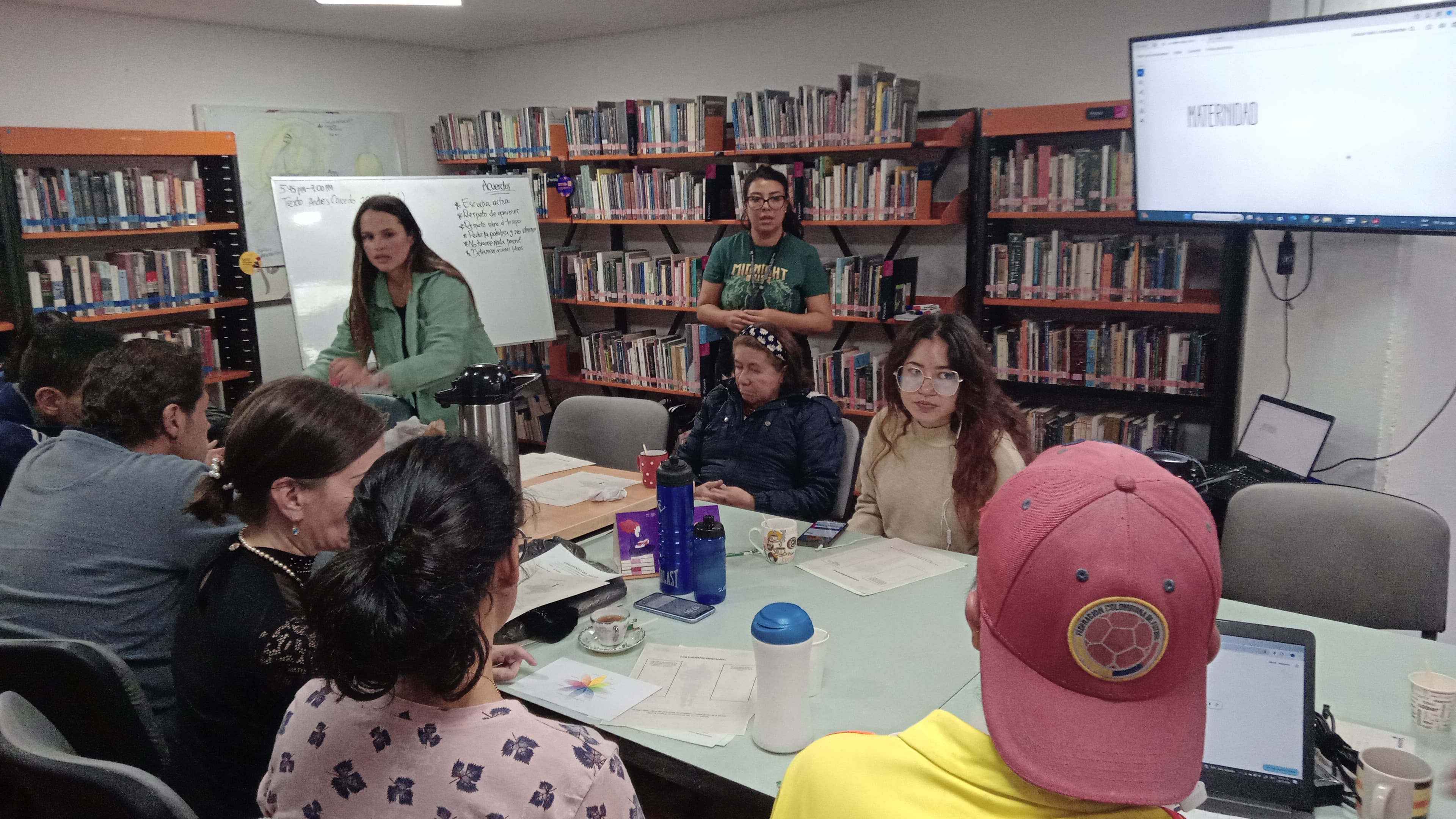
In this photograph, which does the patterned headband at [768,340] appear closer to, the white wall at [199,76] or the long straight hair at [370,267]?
the long straight hair at [370,267]

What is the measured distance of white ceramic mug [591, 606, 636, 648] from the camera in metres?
1.67

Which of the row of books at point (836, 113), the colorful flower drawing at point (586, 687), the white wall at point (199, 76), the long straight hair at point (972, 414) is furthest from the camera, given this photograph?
the white wall at point (199, 76)

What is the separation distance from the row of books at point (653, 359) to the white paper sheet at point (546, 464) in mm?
1783

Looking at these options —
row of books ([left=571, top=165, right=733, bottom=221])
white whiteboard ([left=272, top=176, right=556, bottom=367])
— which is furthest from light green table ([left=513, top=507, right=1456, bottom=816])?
row of books ([left=571, top=165, right=733, bottom=221])

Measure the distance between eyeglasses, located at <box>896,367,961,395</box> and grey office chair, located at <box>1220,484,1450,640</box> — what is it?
71 centimetres

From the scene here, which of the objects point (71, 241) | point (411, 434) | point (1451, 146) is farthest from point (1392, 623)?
point (71, 241)

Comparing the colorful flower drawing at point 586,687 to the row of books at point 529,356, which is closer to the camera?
the colorful flower drawing at point 586,687

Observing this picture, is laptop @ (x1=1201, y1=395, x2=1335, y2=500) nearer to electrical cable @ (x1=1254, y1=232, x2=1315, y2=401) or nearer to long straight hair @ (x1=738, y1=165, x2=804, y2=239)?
electrical cable @ (x1=1254, y1=232, x2=1315, y2=401)

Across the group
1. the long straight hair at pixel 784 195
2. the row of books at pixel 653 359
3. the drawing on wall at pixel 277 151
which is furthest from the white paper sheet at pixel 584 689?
the drawing on wall at pixel 277 151

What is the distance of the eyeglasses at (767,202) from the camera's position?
3.68 metres

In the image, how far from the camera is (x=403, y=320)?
127 inches

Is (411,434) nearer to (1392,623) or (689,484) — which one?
(689,484)

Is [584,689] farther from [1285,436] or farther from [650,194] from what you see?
[650,194]

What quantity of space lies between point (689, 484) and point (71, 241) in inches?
171
